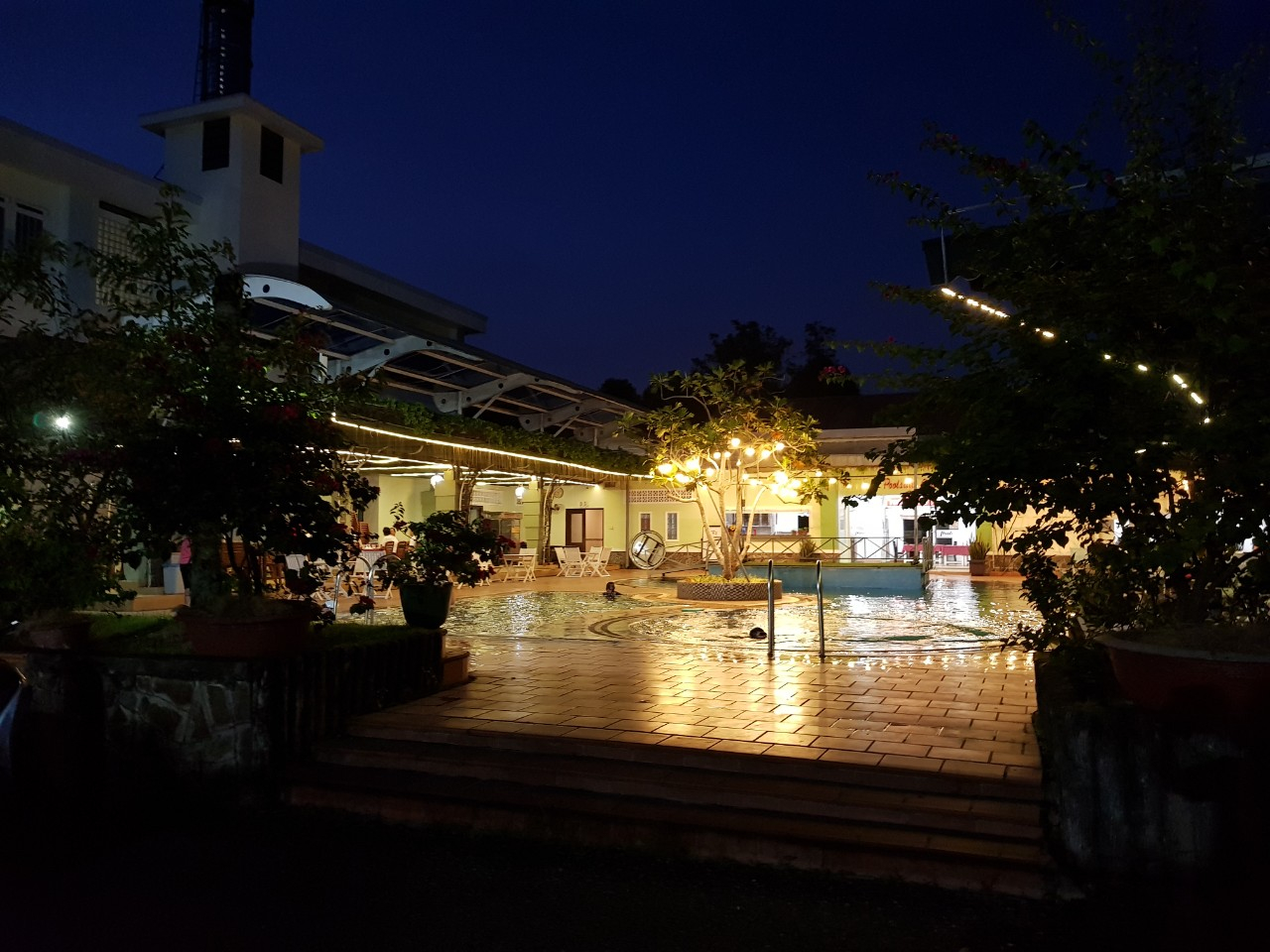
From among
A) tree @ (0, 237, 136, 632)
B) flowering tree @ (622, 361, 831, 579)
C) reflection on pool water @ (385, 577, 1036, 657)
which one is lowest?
reflection on pool water @ (385, 577, 1036, 657)

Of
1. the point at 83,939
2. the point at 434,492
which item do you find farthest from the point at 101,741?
the point at 434,492

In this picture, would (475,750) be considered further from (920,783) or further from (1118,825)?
(1118,825)

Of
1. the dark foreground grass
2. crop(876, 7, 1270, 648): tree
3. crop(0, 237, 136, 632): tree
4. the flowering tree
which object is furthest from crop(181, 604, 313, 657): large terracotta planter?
the flowering tree

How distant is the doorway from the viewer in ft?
82.3

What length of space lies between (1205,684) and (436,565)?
4615 mm

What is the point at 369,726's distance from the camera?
5.35m

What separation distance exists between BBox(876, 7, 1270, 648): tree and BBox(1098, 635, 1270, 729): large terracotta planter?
0.34 m

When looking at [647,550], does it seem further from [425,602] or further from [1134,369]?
[1134,369]

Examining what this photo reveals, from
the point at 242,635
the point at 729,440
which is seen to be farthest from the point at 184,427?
the point at 729,440

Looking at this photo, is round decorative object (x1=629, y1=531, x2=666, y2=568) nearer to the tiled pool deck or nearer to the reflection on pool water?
the reflection on pool water

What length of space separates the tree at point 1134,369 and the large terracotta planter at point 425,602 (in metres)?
3.51

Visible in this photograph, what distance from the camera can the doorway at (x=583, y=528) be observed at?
25.1 meters

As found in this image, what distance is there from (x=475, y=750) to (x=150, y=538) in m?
2.11

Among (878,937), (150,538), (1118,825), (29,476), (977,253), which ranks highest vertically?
(977,253)
